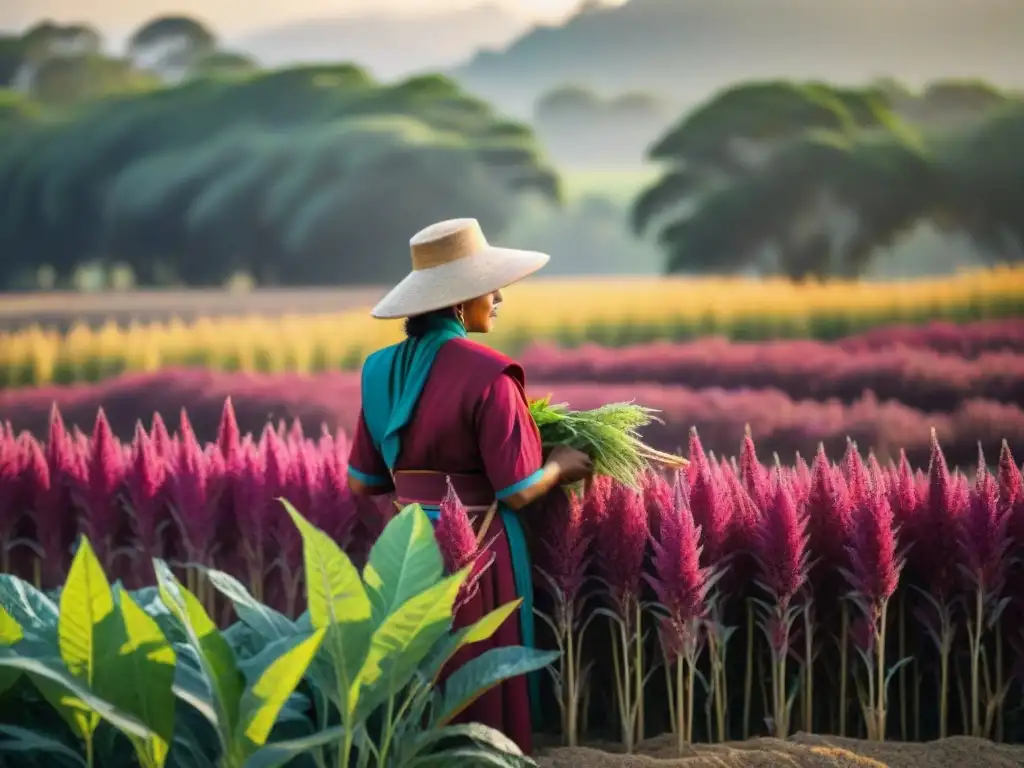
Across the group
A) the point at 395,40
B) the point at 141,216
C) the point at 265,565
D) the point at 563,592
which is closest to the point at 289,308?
the point at 141,216

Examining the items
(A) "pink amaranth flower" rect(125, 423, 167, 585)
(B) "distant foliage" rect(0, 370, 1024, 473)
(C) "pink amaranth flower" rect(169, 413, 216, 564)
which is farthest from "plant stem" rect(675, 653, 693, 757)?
(B) "distant foliage" rect(0, 370, 1024, 473)

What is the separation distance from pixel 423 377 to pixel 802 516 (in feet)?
2.81

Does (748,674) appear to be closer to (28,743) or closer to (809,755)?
(809,755)

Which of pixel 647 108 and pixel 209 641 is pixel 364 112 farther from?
pixel 209 641

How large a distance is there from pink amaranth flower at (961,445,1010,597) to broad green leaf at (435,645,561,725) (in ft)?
3.13

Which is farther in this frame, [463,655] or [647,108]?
[647,108]

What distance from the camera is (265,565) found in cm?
347

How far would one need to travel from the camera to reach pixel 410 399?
2590 millimetres

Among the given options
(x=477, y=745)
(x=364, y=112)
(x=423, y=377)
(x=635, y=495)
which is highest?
(x=364, y=112)

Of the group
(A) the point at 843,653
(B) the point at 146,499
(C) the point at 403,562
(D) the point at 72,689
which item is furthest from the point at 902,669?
(B) the point at 146,499

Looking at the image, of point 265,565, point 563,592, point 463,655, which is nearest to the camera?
point 463,655

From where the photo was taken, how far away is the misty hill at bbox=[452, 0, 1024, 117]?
7.57m

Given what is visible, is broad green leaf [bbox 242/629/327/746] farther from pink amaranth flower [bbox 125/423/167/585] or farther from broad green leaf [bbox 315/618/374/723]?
pink amaranth flower [bbox 125/423/167/585]

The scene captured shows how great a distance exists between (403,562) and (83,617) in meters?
0.54
